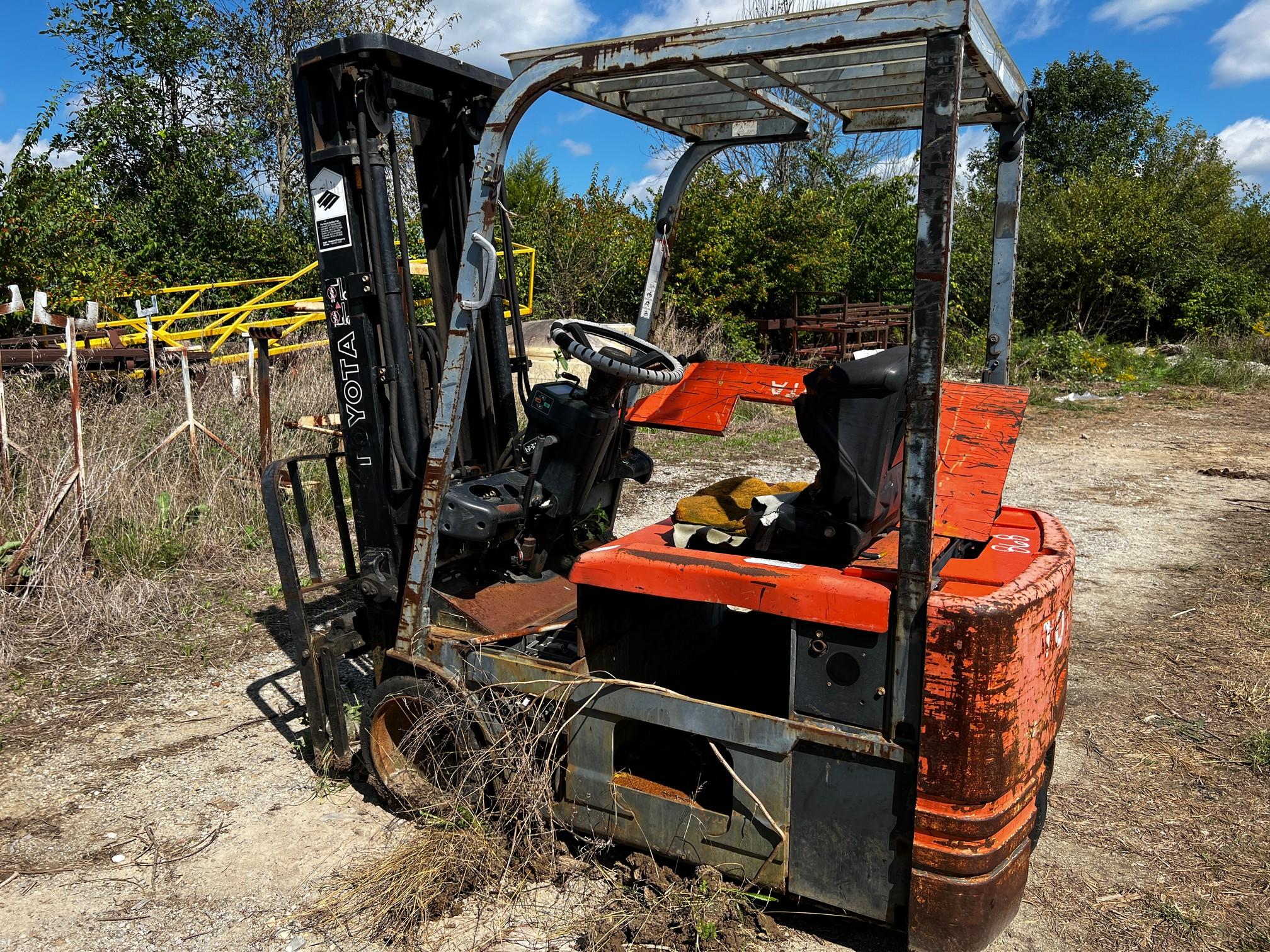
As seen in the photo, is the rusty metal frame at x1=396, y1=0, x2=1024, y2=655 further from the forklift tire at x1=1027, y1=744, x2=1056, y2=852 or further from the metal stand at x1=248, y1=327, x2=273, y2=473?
the metal stand at x1=248, y1=327, x2=273, y2=473

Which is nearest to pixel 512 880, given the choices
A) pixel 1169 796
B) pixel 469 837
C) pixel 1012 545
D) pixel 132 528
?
pixel 469 837

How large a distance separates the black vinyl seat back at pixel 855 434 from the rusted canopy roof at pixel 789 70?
0.89m

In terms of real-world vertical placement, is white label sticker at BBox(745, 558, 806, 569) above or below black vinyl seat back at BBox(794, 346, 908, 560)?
below

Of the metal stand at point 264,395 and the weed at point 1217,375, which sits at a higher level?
the metal stand at point 264,395

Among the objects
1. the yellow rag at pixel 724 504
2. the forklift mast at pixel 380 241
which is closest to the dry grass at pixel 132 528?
the forklift mast at pixel 380 241

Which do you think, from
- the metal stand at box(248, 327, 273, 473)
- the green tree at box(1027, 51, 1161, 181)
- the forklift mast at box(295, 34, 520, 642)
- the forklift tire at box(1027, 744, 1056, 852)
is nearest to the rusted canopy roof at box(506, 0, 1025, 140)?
the forklift mast at box(295, 34, 520, 642)

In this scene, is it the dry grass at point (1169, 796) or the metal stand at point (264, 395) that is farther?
the metal stand at point (264, 395)

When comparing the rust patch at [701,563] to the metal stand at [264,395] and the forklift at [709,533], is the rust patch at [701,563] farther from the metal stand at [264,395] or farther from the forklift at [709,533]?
the metal stand at [264,395]

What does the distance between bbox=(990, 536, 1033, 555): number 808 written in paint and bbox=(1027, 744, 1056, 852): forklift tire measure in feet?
2.19

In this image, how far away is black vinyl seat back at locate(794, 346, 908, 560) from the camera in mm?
2766

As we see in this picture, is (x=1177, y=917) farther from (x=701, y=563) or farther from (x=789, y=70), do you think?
(x=789, y=70)

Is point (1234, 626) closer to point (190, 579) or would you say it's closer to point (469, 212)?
point (469, 212)

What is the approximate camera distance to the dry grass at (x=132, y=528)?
18.4 ft

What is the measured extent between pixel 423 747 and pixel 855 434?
218cm
